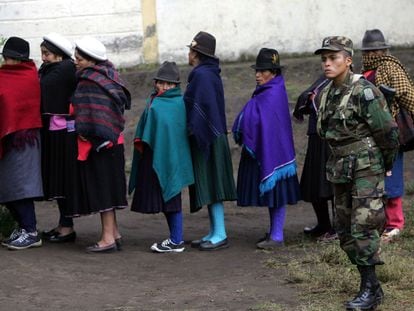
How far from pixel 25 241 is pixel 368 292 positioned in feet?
11.1

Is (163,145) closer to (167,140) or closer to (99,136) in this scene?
(167,140)

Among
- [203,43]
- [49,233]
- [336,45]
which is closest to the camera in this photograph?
[336,45]

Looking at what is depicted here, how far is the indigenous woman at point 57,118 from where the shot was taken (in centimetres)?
819

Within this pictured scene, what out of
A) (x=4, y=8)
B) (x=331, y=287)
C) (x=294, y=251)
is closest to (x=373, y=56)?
(x=294, y=251)

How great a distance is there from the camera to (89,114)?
7.89 meters

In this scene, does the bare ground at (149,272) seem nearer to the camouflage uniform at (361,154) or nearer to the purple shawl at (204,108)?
the camouflage uniform at (361,154)

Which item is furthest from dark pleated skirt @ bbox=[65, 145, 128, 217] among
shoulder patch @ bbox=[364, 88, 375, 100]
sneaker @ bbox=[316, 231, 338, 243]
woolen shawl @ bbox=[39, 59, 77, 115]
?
shoulder patch @ bbox=[364, 88, 375, 100]

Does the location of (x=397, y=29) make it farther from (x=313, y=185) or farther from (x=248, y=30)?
(x=313, y=185)

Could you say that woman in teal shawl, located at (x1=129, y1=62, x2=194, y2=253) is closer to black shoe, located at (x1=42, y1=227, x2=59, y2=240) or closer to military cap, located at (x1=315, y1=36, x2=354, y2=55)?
black shoe, located at (x1=42, y1=227, x2=59, y2=240)

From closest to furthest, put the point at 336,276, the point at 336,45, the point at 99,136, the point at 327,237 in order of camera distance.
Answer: the point at 336,45 → the point at 336,276 → the point at 99,136 → the point at 327,237

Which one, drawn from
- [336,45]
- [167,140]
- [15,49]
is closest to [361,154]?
[336,45]

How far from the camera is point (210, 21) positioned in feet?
45.1

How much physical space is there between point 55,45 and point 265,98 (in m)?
1.89

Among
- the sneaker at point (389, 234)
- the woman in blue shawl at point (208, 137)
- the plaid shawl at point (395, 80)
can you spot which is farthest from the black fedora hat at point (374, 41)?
the sneaker at point (389, 234)
